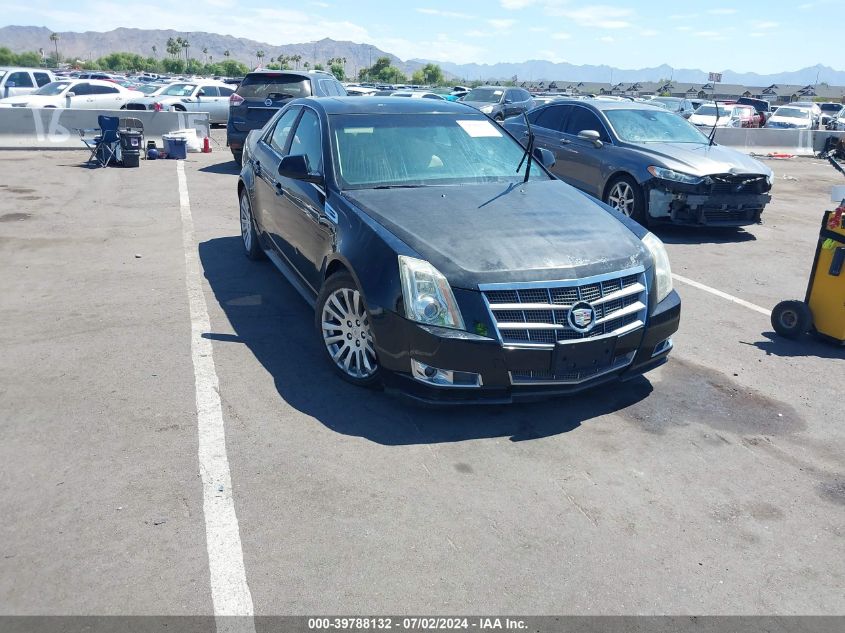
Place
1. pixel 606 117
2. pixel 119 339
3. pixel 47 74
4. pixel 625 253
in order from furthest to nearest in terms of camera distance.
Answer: pixel 47 74
pixel 606 117
pixel 119 339
pixel 625 253

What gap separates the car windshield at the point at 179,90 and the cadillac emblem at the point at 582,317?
77.0ft

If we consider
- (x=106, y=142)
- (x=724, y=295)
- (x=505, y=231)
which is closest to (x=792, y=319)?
(x=724, y=295)

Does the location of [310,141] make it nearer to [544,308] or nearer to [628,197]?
[544,308]

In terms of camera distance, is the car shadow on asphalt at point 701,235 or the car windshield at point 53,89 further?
the car windshield at point 53,89

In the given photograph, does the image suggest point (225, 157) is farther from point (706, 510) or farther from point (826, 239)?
point (706, 510)

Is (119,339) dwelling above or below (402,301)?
Result: below

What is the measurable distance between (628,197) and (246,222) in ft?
17.0

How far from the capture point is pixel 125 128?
15.4m

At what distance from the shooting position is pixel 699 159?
9.83 m

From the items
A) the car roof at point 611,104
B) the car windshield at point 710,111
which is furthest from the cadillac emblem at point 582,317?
the car windshield at point 710,111

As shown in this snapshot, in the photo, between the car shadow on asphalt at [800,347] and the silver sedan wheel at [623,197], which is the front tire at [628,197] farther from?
the car shadow on asphalt at [800,347]

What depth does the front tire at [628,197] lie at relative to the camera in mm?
9898

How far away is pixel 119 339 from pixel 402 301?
8.36 ft

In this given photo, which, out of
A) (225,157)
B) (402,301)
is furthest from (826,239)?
(225,157)
